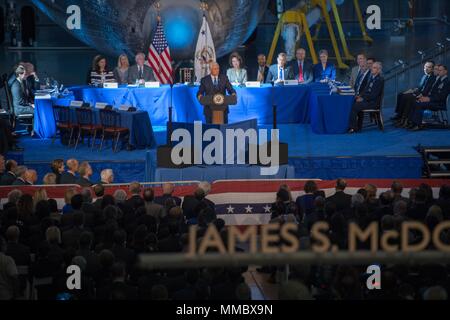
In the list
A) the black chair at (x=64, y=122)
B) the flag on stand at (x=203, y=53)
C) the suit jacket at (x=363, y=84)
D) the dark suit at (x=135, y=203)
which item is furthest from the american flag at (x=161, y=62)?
the dark suit at (x=135, y=203)

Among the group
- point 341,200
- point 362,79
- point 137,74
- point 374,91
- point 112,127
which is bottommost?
point 341,200

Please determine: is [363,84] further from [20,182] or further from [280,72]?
[20,182]

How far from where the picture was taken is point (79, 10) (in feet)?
83.5

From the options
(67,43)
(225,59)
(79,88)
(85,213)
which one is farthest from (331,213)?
(67,43)

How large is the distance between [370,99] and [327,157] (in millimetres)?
2723

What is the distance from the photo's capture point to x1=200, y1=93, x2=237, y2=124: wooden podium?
18.4 metres

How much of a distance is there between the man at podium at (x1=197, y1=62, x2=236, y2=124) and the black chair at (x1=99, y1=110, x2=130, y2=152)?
153cm

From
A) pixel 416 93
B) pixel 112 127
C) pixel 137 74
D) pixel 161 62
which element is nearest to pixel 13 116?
pixel 112 127

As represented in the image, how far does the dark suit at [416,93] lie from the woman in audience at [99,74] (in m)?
5.94

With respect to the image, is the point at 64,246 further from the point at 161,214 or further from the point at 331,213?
the point at 331,213

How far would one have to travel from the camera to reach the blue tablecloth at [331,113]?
64.7 ft

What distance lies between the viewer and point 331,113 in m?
19.8

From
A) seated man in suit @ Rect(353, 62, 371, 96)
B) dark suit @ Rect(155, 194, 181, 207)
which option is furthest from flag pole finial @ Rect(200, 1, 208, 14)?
dark suit @ Rect(155, 194, 181, 207)

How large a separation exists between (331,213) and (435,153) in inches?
237
